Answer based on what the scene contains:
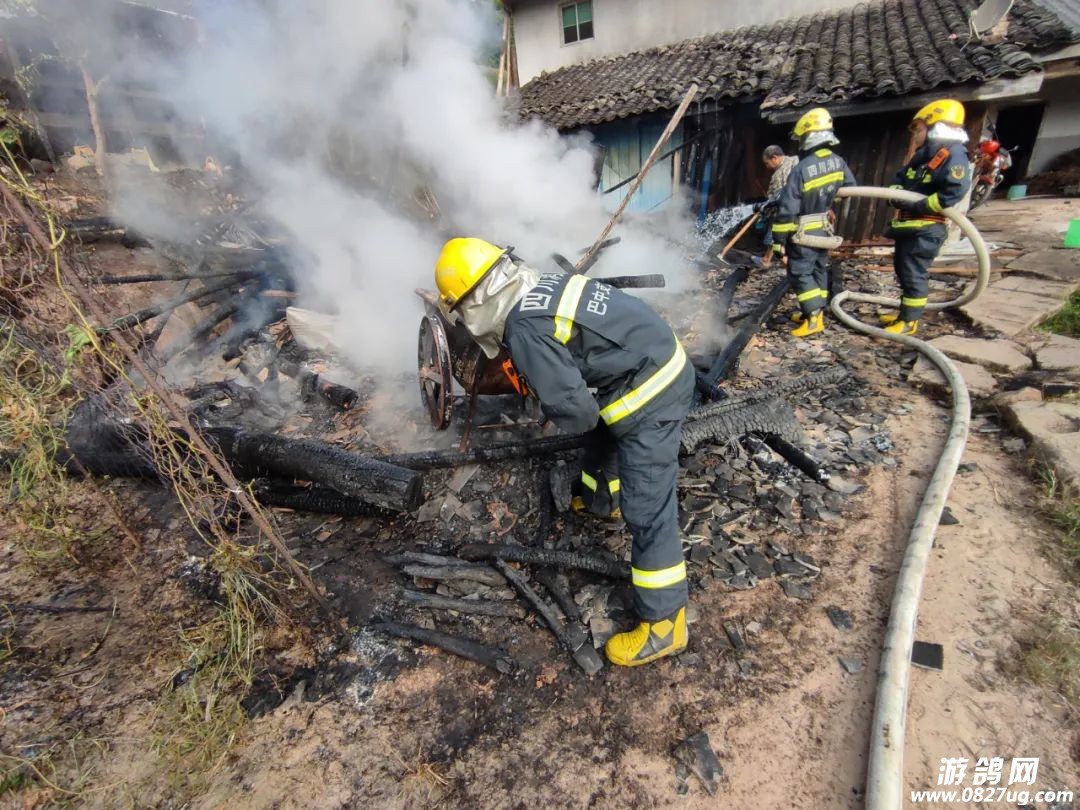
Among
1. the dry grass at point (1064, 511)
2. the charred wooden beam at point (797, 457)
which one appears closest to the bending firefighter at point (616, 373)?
the charred wooden beam at point (797, 457)

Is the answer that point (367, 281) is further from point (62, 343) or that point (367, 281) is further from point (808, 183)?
point (808, 183)

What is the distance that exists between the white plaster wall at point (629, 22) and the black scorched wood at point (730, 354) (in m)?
8.27

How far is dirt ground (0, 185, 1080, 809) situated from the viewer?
1914 millimetres

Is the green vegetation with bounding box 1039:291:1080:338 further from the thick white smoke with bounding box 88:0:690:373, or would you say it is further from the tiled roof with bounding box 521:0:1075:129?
the thick white smoke with bounding box 88:0:690:373

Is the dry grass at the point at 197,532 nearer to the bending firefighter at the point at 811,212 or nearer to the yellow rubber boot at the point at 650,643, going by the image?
the yellow rubber boot at the point at 650,643

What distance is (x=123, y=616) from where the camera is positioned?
113 inches

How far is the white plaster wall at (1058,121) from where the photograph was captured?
10.6 m

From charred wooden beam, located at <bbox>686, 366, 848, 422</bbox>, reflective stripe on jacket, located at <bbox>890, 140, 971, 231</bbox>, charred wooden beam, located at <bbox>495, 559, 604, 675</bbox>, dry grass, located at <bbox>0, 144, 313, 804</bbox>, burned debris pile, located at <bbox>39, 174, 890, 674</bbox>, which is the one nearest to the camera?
dry grass, located at <bbox>0, 144, 313, 804</bbox>

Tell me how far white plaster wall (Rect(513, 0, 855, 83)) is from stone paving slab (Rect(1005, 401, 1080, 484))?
10.4m

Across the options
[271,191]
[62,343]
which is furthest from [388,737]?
[271,191]

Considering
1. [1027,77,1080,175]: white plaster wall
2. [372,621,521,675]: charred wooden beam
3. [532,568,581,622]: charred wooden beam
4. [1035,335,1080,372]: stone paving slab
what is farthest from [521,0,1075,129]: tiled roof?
Result: [372,621,521,675]: charred wooden beam

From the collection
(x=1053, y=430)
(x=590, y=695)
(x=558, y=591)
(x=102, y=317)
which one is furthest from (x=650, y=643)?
(x=1053, y=430)

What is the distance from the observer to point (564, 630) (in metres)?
2.52

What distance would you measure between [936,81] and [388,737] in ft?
31.9
